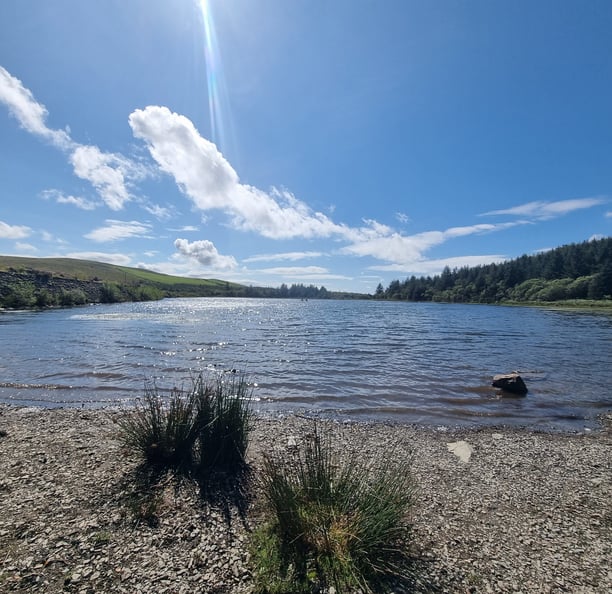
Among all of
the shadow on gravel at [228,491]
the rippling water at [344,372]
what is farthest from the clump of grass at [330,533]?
the rippling water at [344,372]

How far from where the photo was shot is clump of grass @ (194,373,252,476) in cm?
634

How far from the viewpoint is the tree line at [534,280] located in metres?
→ 111

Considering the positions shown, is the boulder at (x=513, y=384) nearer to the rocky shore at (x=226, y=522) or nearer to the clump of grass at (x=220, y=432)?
the rocky shore at (x=226, y=522)

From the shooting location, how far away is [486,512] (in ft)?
18.3

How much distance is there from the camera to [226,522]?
4.82 metres

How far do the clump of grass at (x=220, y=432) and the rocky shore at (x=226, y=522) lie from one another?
0.62 m

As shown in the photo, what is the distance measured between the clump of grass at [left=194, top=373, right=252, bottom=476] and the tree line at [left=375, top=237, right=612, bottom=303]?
13569 centimetres

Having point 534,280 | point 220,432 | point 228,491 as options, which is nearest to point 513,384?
point 220,432

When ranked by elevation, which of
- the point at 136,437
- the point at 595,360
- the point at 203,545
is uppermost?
the point at 136,437

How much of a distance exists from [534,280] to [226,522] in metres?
161

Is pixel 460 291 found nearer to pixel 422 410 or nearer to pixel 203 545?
pixel 422 410

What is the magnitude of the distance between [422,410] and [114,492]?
10394mm

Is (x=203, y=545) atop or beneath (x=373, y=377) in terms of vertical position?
atop

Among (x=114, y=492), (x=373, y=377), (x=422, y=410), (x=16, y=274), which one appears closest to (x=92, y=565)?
(x=114, y=492)
